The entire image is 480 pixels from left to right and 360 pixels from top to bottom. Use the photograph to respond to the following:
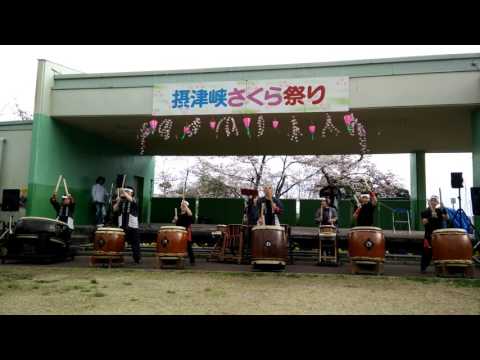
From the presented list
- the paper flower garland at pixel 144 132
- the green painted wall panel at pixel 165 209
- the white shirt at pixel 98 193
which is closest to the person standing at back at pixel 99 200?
the white shirt at pixel 98 193

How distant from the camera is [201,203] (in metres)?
18.2

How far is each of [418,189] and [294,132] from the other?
5.67m

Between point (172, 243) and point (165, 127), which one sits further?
point (165, 127)

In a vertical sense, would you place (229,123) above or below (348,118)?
above

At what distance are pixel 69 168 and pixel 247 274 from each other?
7.26m

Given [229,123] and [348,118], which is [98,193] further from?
[348,118]

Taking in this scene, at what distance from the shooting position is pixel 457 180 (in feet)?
30.4

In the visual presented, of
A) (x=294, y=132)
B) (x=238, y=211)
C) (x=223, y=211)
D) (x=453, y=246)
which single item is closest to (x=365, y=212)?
(x=453, y=246)

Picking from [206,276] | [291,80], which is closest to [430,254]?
[206,276]

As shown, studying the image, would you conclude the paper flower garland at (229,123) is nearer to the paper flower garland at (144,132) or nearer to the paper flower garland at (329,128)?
the paper flower garland at (144,132)

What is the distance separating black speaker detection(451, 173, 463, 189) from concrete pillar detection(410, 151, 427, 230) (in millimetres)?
5650

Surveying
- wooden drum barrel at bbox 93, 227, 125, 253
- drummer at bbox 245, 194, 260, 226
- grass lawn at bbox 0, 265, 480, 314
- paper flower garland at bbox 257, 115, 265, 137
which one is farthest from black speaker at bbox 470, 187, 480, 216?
wooden drum barrel at bbox 93, 227, 125, 253

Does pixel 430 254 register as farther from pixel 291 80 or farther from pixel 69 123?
pixel 69 123

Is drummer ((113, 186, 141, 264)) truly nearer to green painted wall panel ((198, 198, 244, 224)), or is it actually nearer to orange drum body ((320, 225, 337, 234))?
orange drum body ((320, 225, 337, 234))
